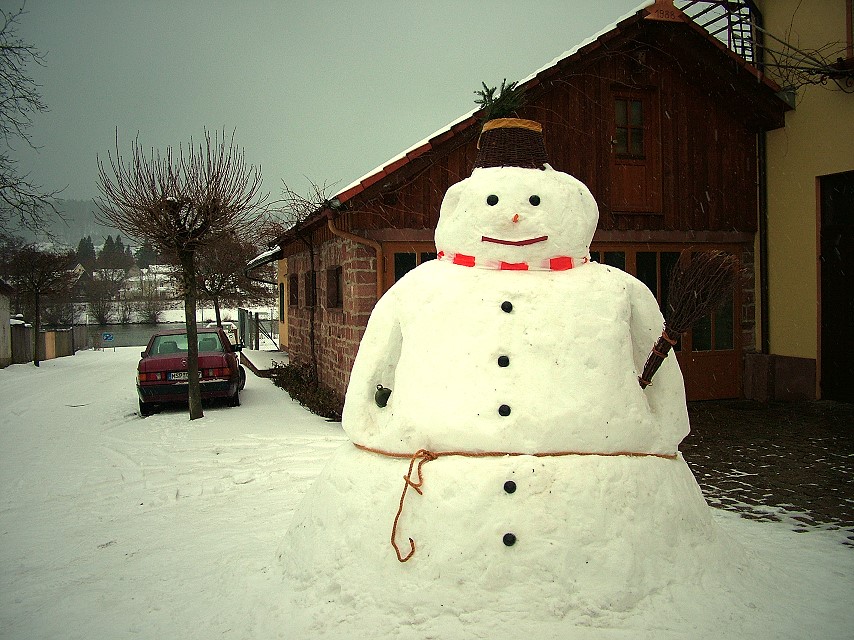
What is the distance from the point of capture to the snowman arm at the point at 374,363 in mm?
3395

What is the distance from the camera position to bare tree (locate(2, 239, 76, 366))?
19684mm

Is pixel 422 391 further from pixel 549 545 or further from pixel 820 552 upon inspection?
pixel 820 552

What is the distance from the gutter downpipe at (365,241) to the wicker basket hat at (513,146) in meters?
4.19

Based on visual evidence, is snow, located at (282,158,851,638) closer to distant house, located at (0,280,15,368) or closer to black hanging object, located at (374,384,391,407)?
black hanging object, located at (374,384,391,407)

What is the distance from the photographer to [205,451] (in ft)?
22.7

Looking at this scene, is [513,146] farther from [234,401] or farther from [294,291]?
[294,291]

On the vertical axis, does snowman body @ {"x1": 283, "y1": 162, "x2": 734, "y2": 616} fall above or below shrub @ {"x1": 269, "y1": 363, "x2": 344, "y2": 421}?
above

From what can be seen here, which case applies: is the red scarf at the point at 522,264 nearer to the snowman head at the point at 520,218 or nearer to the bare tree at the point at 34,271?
the snowman head at the point at 520,218

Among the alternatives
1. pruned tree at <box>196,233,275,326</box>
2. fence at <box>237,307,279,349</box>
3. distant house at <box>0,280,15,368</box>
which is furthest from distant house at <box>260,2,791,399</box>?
distant house at <box>0,280,15,368</box>

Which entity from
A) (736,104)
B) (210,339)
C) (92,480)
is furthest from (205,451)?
(736,104)

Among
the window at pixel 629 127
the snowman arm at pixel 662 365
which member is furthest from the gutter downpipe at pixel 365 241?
the snowman arm at pixel 662 365

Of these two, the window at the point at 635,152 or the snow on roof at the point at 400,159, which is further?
the window at the point at 635,152

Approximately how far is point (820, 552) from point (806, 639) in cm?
136

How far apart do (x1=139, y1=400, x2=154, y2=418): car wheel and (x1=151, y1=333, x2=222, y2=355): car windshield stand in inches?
38.7
